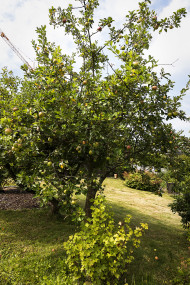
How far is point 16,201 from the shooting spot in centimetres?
775

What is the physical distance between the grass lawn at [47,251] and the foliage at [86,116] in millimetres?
1536

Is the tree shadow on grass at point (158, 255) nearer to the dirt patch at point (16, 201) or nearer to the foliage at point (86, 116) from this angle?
the foliage at point (86, 116)

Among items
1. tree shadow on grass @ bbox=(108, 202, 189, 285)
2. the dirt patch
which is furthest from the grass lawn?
the dirt patch

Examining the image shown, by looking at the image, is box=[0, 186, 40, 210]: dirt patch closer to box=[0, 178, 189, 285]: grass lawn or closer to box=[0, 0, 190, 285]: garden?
box=[0, 178, 189, 285]: grass lawn

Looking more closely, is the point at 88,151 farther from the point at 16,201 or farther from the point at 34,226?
the point at 16,201

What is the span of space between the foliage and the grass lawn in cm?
154

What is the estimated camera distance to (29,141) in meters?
3.18

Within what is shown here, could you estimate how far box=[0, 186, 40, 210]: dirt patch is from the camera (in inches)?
282

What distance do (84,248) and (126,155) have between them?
2686 millimetres

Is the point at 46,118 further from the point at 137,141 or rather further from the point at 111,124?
the point at 137,141

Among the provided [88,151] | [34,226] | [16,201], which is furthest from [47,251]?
[16,201]

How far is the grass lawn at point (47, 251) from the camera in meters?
3.32

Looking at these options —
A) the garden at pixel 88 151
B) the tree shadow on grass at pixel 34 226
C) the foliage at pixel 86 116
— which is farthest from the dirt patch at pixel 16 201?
the foliage at pixel 86 116

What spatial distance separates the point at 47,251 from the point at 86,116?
11.2 feet
